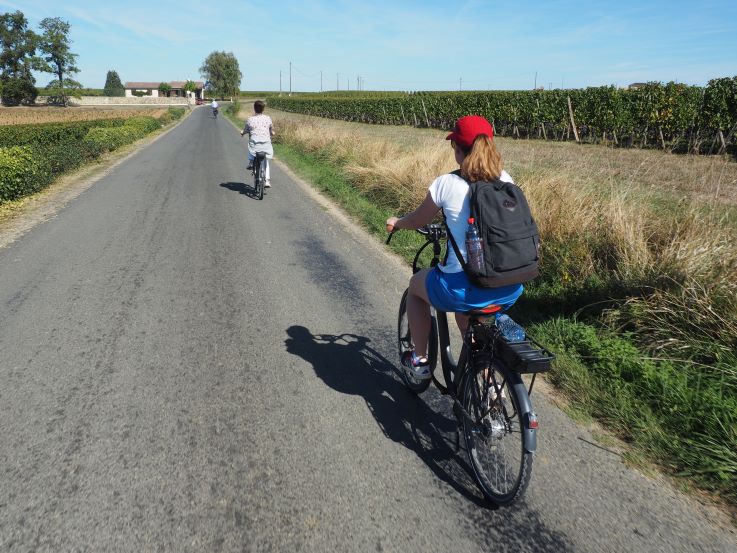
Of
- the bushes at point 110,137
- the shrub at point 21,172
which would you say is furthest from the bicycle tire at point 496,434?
the bushes at point 110,137

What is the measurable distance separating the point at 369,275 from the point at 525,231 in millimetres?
4038

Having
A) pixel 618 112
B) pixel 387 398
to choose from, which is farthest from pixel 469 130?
pixel 618 112

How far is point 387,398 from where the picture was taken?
3652mm

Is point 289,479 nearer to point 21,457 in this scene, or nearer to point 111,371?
point 21,457

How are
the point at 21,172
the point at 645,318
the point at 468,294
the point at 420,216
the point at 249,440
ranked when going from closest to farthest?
1. the point at 468,294
2. the point at 420,216
3. the point at 249,440
4. the point at 645,318
5. the point at 21,172

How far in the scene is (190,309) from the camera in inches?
201

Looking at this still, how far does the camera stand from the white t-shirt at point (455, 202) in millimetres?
2564

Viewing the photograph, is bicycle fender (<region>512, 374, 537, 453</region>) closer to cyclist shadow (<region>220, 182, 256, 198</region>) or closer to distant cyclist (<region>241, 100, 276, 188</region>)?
distant cyclist (<region>241, 100, 276, 188</region>)

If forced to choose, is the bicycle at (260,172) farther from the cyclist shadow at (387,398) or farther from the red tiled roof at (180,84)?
the red tiled roof at (180,84)

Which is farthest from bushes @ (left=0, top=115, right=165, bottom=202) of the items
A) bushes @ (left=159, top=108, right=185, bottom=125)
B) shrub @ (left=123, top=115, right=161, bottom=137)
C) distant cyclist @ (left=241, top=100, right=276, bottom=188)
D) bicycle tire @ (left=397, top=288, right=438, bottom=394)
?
bushes @ (left=159, top=108, right=185, bottom=125)

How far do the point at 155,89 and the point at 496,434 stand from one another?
174 m

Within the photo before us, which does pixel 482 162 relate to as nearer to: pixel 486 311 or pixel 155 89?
pixel 486 311

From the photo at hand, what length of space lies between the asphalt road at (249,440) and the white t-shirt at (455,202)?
130 centimetres

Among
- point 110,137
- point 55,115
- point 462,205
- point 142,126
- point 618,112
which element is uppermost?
point 618,112
